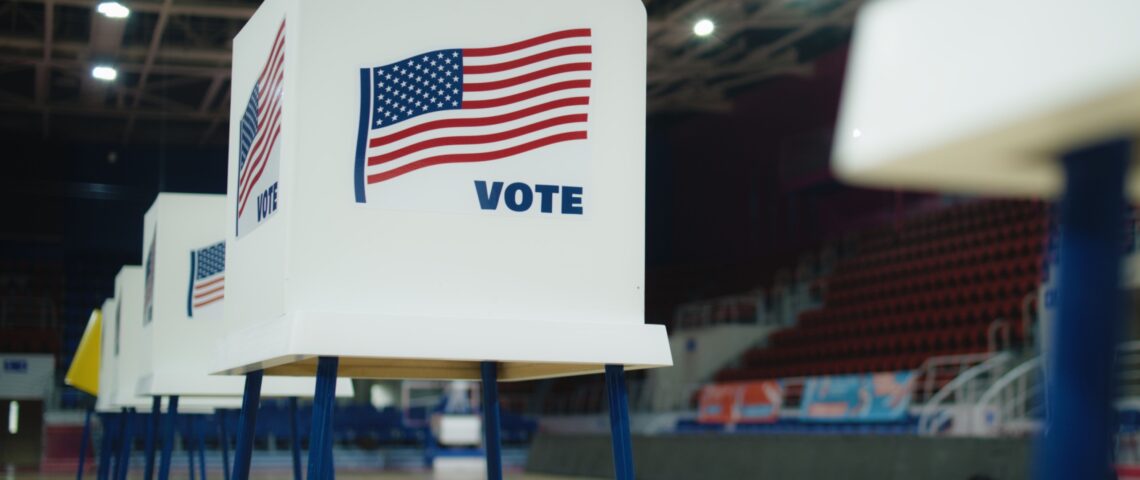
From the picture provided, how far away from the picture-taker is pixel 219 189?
18859 mm

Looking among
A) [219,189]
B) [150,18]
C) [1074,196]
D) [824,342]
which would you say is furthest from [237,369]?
[219,189]

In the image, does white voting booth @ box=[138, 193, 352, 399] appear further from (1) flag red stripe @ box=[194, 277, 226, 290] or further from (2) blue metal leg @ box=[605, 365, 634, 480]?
(2) blue metal leg @ box=[605, 365, 634, 480]

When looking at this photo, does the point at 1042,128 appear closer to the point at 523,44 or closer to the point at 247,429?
the point at 523,44

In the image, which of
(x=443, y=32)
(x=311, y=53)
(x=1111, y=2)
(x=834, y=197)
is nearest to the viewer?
(x=1111, y=2)

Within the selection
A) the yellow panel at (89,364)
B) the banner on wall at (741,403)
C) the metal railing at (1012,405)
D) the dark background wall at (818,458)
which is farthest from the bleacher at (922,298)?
the yellow panel at (89,364)

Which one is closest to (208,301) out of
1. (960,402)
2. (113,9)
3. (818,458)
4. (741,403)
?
(818,458)

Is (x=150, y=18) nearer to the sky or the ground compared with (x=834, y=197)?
nearer to the sky

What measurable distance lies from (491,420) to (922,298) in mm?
10877

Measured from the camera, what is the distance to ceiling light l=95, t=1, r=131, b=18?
39.6 ft

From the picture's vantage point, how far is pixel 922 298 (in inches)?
481

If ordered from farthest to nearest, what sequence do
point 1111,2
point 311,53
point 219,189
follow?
1. point 219,189
2. point 311,53
3. point 1111,2

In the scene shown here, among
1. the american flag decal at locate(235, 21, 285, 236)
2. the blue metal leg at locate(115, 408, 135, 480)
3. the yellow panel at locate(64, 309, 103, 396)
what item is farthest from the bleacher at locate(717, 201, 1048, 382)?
the american flag decal at locate(235, 21, 285, 236)

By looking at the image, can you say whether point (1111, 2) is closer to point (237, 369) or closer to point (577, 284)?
point (577, 284)

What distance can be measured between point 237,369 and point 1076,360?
1.40 metres
